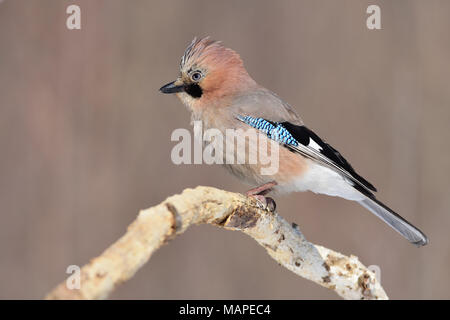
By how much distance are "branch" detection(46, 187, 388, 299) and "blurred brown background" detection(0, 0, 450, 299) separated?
175 cm

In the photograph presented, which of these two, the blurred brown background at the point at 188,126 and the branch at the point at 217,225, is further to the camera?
the blurred brown background at the point at 188,126

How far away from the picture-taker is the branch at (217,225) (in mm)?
1255

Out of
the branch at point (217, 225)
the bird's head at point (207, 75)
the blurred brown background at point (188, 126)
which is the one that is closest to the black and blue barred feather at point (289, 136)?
the bird's head at point (207, 75)

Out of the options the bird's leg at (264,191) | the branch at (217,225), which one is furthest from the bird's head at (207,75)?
the branch at (217,225)

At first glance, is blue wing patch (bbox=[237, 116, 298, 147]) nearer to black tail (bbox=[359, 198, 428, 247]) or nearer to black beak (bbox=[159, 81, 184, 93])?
black beak (bbox=[159, 81, 184, 93])

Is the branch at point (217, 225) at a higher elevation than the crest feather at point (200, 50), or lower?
lower

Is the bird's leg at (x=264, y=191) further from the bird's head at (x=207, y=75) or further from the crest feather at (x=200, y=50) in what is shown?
the crest feather at (x=200, y=50)

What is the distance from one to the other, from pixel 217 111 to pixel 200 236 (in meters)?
1.50

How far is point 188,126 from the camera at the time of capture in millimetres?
3877

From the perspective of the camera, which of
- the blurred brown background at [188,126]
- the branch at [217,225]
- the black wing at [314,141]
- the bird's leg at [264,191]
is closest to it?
the branch at [217,225]

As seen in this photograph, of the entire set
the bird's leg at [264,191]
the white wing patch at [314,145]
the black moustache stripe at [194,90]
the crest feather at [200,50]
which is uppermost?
the crest feather at [200,50]

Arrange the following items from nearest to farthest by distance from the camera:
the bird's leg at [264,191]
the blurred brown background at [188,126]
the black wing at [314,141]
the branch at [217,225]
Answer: the branch at [217,225] → the bird's leg at [264,191] → the black wing at [314,141] → the blurred brown background at [188,126]

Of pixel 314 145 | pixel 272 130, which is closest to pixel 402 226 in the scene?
pixel 314 145

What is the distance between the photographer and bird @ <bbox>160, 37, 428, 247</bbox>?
258 cm
